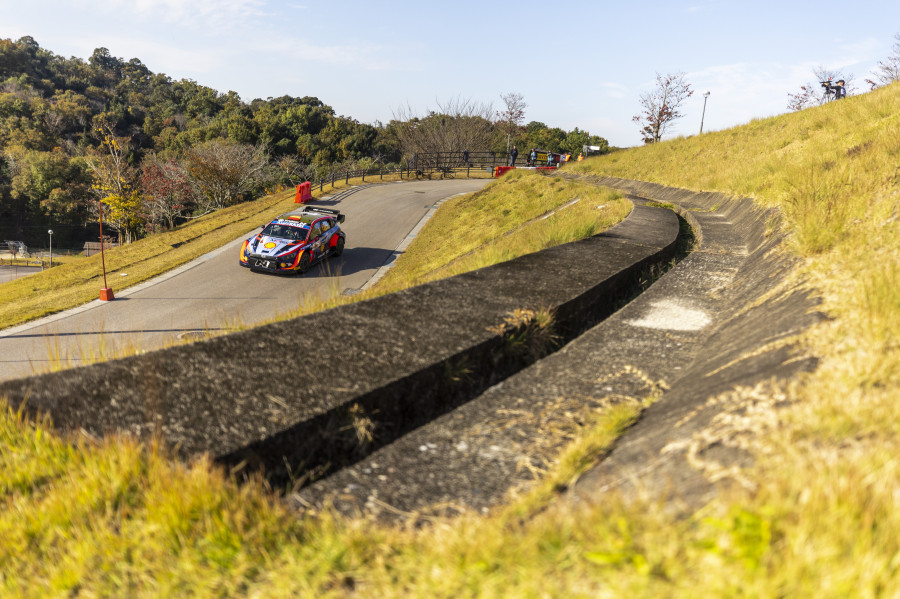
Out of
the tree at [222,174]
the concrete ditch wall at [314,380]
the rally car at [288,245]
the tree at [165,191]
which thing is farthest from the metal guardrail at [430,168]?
the concrete ditch wall at [314,380]

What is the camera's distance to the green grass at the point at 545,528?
1.46 meters

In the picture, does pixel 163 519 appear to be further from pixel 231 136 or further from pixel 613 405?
pixel 231 136

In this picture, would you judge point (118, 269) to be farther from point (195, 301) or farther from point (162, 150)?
point (162, 150)

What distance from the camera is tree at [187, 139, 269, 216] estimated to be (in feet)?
143

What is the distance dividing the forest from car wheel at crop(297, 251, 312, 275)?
29210 millimetres

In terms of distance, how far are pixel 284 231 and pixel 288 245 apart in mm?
909

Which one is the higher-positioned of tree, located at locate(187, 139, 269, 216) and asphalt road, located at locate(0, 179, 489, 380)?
tree, located at locate(187, 139, 269, 216)

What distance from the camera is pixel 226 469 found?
2.43m

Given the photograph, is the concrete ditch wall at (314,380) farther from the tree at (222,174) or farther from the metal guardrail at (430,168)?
the tree at (222,174)

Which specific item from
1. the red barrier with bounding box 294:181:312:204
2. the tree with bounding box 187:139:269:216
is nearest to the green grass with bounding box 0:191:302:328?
the red barrier with bounding box 294:181:312:204

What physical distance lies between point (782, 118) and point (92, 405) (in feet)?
86.3

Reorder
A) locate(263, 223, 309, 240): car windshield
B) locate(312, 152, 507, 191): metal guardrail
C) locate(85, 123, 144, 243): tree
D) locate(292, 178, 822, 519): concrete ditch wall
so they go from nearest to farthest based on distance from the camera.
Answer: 1. locate(292, 178, 822, 519): concrete ditch wall
2. locate(263, 223, 309, 240): car windshield
3. locate(312, 152, 507, 191): metal guardrail
4. locate(85, 123, 144, 243): tree

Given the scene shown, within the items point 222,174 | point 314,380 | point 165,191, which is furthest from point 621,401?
point 165,191

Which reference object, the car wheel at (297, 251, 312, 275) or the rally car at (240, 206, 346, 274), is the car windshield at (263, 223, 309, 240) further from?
the car wheel at (297, 251, 312, 275)
